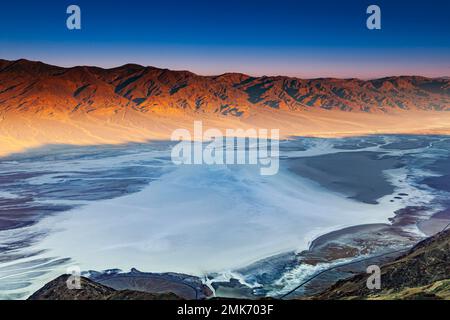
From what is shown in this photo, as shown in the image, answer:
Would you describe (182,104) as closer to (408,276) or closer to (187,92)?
(187,92)

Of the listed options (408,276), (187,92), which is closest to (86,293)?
(408,276)

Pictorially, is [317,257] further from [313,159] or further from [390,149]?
[390,149]

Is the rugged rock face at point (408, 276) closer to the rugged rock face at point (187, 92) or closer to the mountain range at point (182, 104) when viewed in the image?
the mountain range at point (182, 104)

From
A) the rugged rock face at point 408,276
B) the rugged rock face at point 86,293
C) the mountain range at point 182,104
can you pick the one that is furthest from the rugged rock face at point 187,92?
the rugged rock face at point 408,276

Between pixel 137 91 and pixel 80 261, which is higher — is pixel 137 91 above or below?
above

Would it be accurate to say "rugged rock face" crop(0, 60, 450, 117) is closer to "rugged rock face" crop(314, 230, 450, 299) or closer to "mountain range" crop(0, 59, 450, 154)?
"mountain range" crop(0, 59, 450, 154)
